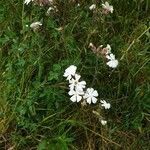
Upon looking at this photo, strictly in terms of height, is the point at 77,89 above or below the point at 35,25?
below

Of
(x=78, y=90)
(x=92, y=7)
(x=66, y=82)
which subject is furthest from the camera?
(x=92, y=7)

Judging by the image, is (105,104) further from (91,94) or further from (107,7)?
(107,7)

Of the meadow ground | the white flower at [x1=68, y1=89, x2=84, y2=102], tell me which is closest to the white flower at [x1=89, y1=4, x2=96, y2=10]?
the meadow ground

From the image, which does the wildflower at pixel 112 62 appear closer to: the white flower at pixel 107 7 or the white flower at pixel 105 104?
the white flower at pixel 105 104

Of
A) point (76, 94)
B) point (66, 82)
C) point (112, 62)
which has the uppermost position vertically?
point (112, 62)

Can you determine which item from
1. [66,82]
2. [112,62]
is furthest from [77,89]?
[112,62]

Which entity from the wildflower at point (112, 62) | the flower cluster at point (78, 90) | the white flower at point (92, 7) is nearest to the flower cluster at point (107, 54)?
the wildflower at point (112, 62)

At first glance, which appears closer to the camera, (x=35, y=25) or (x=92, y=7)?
(x=35, y=25)

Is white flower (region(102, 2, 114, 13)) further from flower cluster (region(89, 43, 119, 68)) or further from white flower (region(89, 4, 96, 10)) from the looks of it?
flower cluster (region(89, 43, 119, 68))
